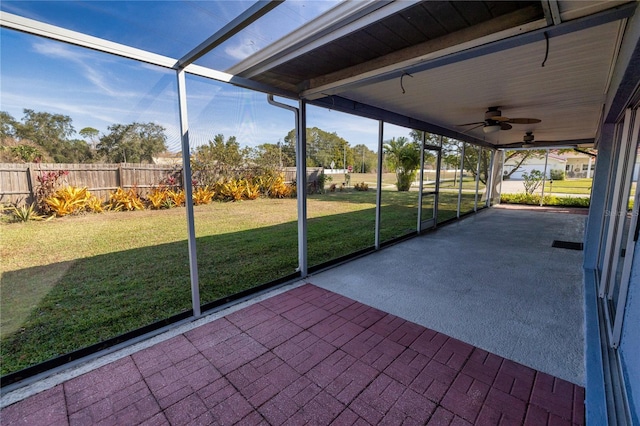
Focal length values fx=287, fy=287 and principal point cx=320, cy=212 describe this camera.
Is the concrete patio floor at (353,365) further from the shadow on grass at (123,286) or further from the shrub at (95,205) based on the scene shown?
the shrub at (95,205)

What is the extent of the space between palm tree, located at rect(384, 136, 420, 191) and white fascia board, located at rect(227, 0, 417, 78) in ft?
23.6

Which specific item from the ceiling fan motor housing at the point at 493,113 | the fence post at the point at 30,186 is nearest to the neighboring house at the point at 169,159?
the fence post at the point at 30,186

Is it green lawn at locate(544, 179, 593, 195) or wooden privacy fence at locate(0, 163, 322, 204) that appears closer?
wooden privacy fence at locate(0, 163, 322, 204)

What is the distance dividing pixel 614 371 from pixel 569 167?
753 inches

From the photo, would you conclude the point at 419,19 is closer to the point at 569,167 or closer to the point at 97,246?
the point at 97,246

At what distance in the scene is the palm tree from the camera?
951cm

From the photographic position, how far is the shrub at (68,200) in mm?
2392

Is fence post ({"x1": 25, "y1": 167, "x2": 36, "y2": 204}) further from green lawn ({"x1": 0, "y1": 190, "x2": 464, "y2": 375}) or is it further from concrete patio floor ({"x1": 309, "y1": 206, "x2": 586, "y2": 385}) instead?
concrete patio floor ({"x1": 309, "y1": 206, "x2": 586, "y2": 385})

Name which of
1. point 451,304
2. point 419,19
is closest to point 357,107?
Result: point 419,19

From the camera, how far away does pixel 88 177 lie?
2.38 metres

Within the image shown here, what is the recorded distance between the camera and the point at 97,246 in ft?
12.6

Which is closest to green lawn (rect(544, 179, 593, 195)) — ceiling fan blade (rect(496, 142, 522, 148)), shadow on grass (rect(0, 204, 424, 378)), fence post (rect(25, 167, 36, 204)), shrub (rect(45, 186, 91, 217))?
ceiling fan blade (rect(496, 142, 522, 148))

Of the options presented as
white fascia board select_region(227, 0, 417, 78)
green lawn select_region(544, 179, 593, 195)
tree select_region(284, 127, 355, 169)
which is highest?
white fascia board select_region(227, 0, 417, 78)

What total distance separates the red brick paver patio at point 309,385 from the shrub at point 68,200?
1434mm
